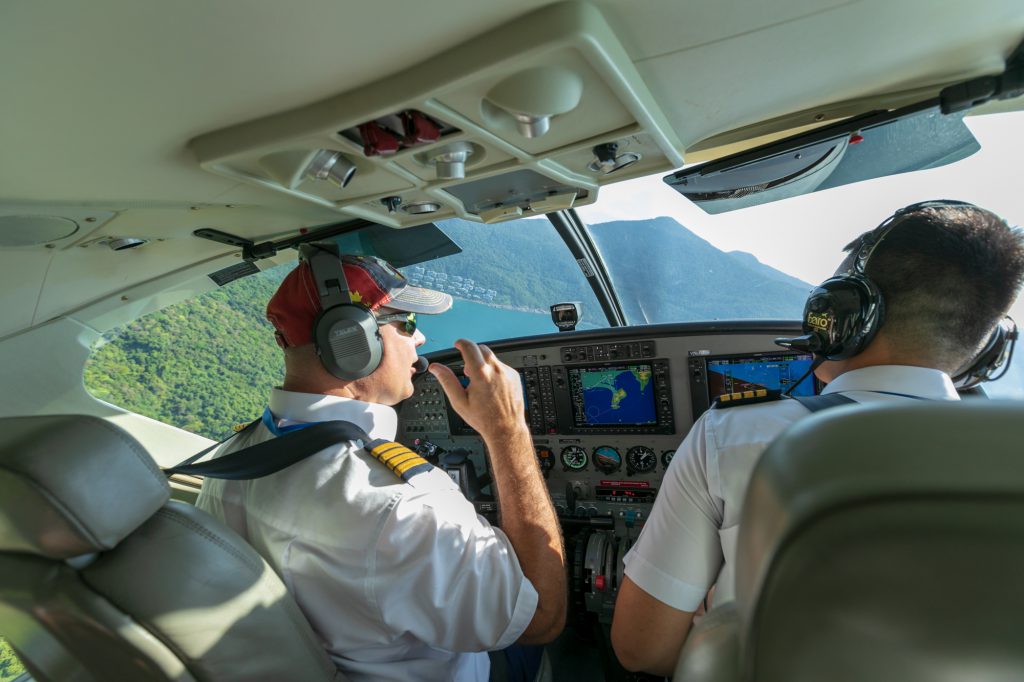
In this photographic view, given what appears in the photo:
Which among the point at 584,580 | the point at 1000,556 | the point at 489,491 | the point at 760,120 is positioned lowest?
the point at 584,580

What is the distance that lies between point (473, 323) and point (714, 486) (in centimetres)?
252

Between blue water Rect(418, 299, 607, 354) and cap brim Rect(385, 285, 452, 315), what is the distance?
1.52 metres

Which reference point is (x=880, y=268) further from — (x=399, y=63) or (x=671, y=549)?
(x=399, y=63)

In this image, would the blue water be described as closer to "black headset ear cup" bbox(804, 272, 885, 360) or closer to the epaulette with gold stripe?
the epaulette with gold stripe

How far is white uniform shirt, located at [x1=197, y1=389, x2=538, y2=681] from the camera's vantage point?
3.40 ft

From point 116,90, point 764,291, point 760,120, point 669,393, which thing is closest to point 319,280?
point 116,90

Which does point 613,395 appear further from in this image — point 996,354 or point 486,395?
point 996,354

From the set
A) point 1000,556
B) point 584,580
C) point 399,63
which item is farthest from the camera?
point 584,580

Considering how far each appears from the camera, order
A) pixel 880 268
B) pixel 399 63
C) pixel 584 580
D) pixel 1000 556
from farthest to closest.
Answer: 1. pixel 584 580
2. pixel 880 268
3. pixel 399 63
4. pixel 1000 556

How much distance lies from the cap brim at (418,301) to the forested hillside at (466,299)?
1000 mm

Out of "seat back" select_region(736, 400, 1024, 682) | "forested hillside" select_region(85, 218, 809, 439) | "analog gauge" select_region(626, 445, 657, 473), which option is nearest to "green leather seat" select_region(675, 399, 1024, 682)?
"seat back" select_region(736, 400, 1024, 682)

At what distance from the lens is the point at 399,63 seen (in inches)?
37.3

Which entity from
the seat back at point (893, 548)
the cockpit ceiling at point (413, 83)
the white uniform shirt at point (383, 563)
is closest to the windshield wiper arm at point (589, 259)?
the cockpit ceiling at point (413, 83)

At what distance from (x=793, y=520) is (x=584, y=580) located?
2.27 metres
